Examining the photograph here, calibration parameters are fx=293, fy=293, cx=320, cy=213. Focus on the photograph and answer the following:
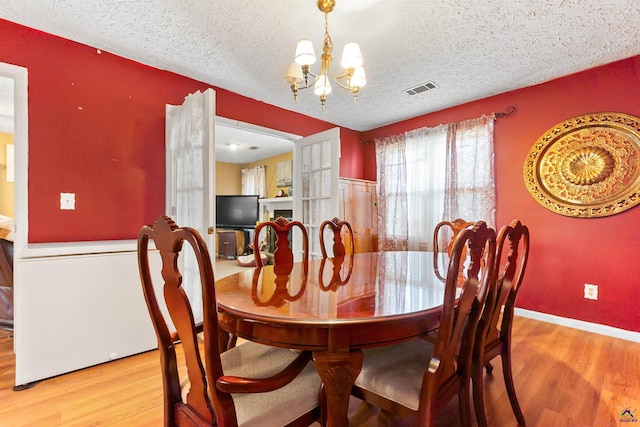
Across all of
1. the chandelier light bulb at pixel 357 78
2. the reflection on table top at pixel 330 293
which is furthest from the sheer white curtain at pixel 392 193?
the chandelier light bulb at pixel 357 78

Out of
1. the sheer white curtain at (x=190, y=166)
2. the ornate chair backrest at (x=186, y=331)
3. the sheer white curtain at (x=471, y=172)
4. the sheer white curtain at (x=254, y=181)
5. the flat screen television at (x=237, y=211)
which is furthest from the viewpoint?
the sheer white curtain at (x=254, y=181)

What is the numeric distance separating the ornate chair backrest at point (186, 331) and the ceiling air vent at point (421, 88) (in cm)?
291

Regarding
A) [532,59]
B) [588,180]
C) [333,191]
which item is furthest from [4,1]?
[588,180]

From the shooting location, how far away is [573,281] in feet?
9.16

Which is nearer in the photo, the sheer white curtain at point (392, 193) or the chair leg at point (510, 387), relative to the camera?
the chair leg at point (510, 387)

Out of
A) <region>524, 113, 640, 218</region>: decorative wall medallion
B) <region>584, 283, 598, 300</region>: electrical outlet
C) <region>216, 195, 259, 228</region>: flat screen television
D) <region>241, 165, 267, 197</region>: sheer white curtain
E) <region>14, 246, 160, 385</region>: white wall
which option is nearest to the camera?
<region>14, 246, 160, 385</region>: white wall


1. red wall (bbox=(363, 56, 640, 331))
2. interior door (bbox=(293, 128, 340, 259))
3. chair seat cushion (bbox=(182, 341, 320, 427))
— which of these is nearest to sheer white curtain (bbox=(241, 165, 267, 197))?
interior door (bbox=(293, 128, 340, 259))

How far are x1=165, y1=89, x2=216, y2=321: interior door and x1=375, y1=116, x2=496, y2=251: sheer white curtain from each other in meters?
2.62

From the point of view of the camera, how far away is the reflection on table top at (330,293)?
97 cm

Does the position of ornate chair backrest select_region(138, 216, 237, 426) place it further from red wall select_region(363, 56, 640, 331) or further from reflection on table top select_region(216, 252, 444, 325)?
red wall select_region(363, 56, 640, 331)

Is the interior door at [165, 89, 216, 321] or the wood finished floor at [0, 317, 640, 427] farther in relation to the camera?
the interior door at [165, 89, 216, 321]

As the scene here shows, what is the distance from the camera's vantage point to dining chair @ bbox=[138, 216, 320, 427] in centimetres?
78

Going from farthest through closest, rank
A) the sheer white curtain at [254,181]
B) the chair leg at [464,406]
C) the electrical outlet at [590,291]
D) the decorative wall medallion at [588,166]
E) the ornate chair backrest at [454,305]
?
the sheer white curtain at [254,181] → the electrical outlet at [590,291] → the decorative wall medallion at [588,166] → the chair leg at [464,406] → the ornate chair backrest at [454,305]

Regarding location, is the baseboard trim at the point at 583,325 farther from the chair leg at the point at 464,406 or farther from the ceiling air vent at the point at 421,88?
the ceiling air vent at the point at 421,88
